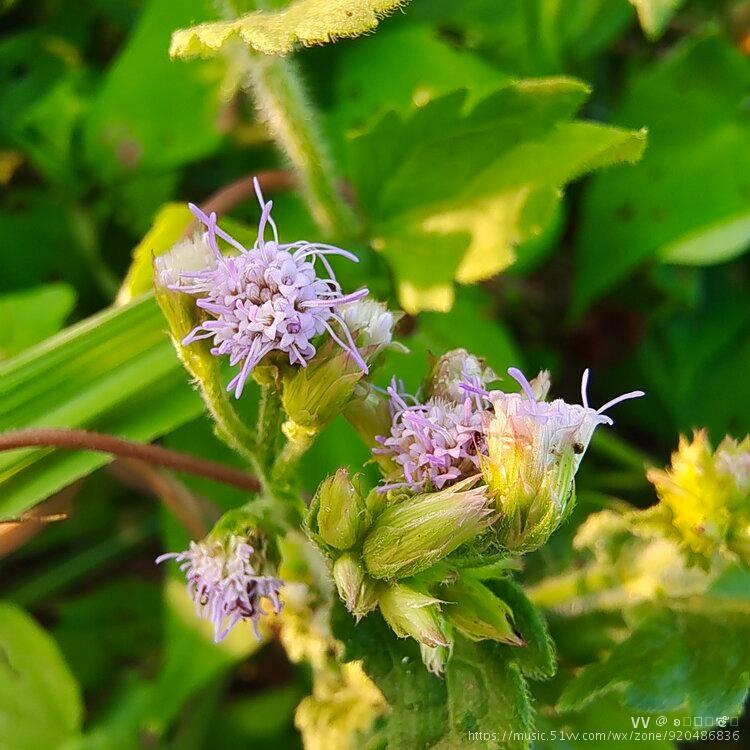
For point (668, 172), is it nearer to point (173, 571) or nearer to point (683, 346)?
point (683, 346)

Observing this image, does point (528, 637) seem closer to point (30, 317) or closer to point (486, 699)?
point (486, 699)

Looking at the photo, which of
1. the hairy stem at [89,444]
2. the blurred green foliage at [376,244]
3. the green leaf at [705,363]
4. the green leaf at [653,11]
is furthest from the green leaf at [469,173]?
the green leaf at [705,363]

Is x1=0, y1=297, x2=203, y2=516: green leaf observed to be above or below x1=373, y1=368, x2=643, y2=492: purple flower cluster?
above

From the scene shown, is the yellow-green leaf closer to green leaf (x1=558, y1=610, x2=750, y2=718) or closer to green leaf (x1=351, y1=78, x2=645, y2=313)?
green leaf (x1=351, y1=78, x2=645, y2=313)

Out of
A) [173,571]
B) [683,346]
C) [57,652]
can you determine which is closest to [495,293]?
[683,346]

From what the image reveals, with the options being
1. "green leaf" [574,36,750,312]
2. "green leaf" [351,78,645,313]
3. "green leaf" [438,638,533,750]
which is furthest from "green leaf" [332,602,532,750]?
"green leaf" [574,36,750,312]

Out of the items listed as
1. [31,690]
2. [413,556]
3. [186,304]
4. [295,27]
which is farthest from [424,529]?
[31,690]

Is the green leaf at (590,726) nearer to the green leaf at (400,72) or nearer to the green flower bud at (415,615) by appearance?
the green flower bud at (415,615)
